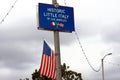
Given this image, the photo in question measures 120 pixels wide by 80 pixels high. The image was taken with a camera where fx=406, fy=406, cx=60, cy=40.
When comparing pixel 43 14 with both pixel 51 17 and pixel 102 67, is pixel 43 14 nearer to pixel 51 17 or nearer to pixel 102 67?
pixel 51 17

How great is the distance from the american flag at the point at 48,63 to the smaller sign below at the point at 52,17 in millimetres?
884

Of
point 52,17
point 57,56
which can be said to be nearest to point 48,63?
point 57,56

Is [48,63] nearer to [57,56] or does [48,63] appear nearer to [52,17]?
[57,56]

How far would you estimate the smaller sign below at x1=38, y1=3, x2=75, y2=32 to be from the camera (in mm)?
18094

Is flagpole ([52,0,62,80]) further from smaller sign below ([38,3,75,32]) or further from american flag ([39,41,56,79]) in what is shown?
smaller sign below ([38,3,75,32])

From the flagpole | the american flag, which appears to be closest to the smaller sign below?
the flagpole

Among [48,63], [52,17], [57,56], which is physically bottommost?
[48,63]

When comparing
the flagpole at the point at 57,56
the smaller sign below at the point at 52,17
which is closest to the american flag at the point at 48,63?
the flagpole at the point at 57,56

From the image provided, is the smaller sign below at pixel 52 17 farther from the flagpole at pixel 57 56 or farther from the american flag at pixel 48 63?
the american flag at pixel 48 63

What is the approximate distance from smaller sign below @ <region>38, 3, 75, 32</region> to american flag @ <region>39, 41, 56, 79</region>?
884mm

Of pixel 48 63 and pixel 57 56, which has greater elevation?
pixel 57 56

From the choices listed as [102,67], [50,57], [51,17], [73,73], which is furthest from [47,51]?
Answer: [73,73]

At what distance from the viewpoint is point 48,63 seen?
1777cm

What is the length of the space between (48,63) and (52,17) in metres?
2.07
